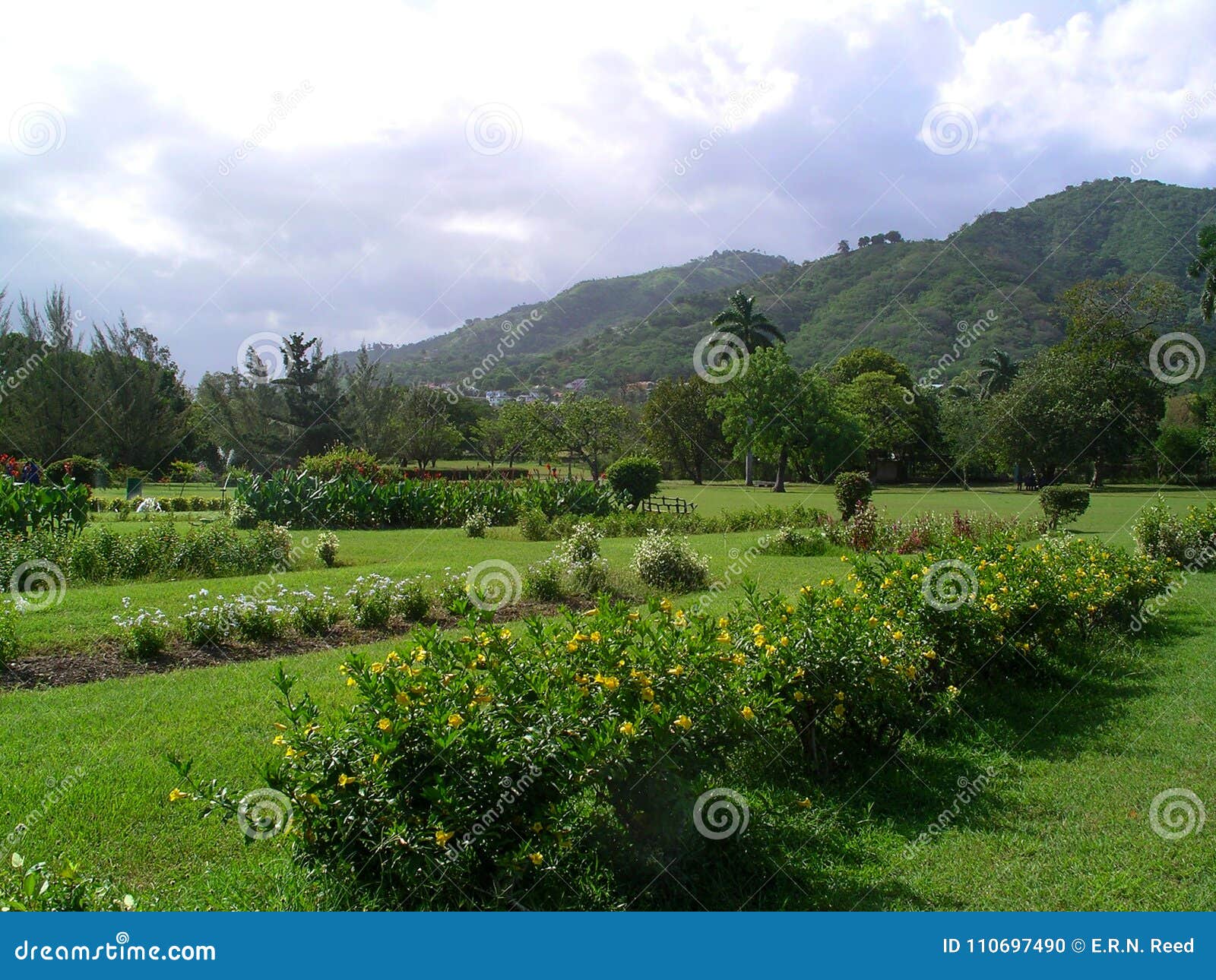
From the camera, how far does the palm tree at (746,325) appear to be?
1797 inches

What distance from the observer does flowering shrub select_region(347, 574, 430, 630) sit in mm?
7488

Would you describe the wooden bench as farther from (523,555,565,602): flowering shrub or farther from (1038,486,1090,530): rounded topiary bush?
(523,555,565,602): flowering shrub

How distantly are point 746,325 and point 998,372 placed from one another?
19.8 metres

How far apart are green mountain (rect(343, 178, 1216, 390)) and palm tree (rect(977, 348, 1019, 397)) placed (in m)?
3.10

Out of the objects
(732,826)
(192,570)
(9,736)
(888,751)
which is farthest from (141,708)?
(192,570)

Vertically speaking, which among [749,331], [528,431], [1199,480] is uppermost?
[749,331]

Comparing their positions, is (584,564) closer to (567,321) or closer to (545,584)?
(545,584)

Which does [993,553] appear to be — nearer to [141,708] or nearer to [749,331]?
[141,708]

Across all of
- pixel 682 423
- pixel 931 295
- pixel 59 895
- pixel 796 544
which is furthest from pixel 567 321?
pixel 59 895

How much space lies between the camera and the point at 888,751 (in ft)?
14.9

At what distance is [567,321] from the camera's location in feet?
367

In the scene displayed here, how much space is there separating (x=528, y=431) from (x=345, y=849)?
40039 millimetres

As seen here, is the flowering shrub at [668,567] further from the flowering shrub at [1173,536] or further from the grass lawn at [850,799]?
the flowering shrub at [1173,536]

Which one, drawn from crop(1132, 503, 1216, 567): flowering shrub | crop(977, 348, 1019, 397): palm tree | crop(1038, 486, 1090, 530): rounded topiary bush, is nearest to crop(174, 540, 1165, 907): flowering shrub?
crop(1132, 503, 1216, 567): flowering shrub
